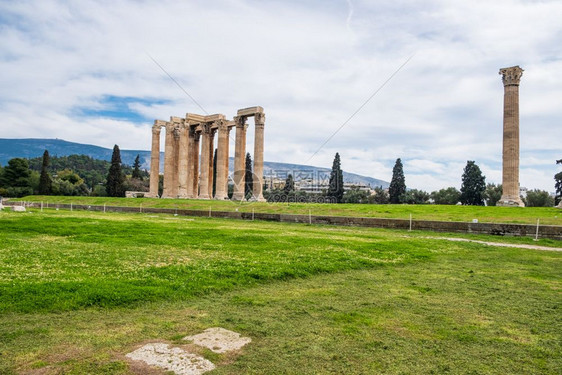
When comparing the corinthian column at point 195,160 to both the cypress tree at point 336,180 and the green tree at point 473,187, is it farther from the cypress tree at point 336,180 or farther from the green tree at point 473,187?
the green tree at point 473,187

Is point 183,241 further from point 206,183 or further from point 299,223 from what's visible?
point 206,183

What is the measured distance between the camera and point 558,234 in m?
18.8

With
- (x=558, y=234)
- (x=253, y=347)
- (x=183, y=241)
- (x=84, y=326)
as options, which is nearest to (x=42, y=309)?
(x=84, y=326)

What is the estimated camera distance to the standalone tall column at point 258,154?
4975 cm

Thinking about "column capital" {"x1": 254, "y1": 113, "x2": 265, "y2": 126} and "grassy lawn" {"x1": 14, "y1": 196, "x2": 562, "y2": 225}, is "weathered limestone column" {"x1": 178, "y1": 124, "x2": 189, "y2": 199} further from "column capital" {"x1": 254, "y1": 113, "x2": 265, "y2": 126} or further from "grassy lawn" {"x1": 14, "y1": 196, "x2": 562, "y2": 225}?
"column capital" {"x1": 254, "y1": 113, "x2": 265, "y2": 126}

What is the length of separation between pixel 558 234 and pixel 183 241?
17.9m

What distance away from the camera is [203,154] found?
55094mm

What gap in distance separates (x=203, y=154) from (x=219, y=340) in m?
51.8

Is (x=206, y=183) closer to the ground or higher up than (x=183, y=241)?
higher up

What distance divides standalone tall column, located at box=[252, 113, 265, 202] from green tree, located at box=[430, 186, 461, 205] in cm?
3833

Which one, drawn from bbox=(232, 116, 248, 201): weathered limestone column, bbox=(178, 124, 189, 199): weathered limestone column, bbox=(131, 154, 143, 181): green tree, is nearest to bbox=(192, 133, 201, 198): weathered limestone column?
bbox=(178, 124, 189, 199): weathered limestone column

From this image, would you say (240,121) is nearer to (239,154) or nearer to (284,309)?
(239,154)

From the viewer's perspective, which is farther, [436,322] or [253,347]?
[436,322]

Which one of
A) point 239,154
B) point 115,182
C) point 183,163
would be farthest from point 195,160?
point 115,182
